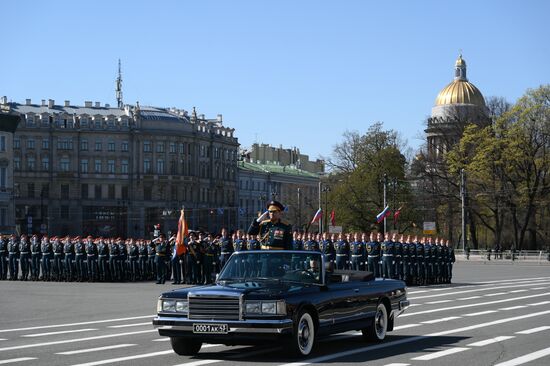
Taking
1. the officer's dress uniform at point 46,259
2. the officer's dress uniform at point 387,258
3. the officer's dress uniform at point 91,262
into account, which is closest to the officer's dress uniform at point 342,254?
the officer's dress uniform at point 387,258

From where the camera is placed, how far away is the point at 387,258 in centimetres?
3619

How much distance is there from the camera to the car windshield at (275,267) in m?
15.2

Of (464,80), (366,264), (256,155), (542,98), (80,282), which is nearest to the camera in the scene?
(366,264)

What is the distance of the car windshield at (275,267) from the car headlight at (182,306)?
3.64 feet

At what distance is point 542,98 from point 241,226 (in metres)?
79.3

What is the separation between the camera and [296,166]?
182625 mm

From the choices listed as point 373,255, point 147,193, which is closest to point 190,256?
point 373,255

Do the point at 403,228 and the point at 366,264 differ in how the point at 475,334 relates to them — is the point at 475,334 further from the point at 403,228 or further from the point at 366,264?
the point at 403,228

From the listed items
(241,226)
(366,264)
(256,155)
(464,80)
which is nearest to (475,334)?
(366,264)

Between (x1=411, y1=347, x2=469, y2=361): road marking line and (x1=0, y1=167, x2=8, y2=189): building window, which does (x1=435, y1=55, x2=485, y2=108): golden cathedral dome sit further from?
(x1=411, y1=347, x2=469, y2=361): road marking line

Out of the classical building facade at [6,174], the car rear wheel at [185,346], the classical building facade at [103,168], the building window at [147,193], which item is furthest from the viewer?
the building window at [147,193]

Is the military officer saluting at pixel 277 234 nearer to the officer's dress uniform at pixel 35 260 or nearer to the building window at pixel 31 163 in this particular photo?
the officer's dress uniform at pixel 35 260

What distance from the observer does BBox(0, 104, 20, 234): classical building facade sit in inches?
3578

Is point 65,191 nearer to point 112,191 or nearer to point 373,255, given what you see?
point 112,191
